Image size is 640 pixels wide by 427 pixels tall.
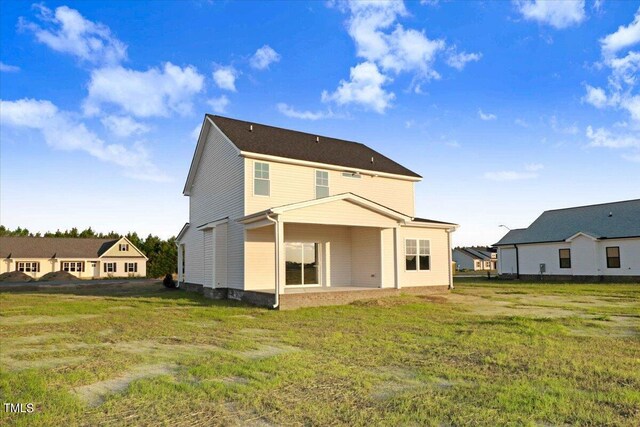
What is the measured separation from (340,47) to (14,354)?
47.7 feet

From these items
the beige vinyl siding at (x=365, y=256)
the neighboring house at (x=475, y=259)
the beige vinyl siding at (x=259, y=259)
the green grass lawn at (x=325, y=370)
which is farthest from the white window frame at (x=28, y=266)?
the neighboring house at (x=475, y=259)

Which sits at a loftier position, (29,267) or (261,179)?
(261,179)

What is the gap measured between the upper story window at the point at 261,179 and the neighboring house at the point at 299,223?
4 centimetres

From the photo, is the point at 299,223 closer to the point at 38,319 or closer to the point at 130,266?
the point at 38,319

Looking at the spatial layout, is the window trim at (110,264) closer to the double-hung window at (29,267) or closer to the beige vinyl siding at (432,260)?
the double-hung window at (29,267)

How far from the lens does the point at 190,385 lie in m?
5.38

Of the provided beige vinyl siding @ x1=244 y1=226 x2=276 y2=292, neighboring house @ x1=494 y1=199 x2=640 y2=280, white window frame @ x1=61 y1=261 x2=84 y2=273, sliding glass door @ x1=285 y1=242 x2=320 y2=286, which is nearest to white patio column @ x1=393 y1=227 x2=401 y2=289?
sliding glass door @ x1=285 y1=242 x2=320 y2=286

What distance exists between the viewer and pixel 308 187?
18328 mm

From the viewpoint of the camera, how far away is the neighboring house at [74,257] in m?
46.8

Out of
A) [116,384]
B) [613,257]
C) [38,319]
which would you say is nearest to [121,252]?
[38,319]

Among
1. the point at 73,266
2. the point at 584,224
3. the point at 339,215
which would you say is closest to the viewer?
the point at 339,215

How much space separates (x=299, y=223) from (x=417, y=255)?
20.0 feet

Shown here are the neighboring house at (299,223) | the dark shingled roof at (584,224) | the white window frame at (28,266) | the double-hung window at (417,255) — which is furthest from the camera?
the white window frame at (28,266)

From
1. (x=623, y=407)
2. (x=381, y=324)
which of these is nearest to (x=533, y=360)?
(x=623, y=407)
